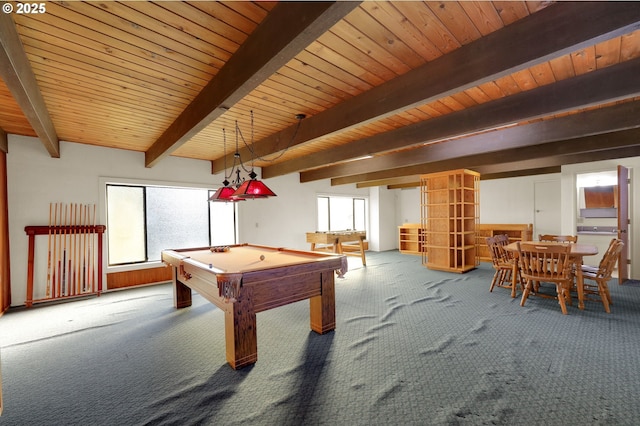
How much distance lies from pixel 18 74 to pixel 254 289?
2324 mm

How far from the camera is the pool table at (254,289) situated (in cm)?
251

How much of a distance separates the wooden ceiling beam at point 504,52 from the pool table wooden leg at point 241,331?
2.11m

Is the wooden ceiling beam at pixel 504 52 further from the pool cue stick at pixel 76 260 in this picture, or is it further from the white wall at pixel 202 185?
the pool cue stick at pixel 76 260

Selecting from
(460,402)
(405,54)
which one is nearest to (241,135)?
(405,54)

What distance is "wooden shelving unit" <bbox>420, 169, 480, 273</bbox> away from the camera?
6.12 m

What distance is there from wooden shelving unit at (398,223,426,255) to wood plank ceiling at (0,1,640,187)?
5207mm

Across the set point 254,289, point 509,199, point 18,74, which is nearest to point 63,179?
point 18,74

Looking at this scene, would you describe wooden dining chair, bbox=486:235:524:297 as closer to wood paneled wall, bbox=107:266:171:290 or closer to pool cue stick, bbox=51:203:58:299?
wood paneled wall, bbox=107:266:171:290

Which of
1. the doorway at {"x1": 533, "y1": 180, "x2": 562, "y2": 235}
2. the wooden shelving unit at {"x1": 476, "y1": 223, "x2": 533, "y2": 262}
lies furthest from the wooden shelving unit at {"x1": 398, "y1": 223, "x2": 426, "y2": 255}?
the doorway at {"x1": 533, "y1": 180, "x2": 562, "y2": 235}

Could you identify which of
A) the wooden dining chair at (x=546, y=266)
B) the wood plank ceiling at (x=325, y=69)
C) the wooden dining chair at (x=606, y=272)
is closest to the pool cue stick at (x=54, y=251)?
the wood plank ceiling at (x=325, y=69)

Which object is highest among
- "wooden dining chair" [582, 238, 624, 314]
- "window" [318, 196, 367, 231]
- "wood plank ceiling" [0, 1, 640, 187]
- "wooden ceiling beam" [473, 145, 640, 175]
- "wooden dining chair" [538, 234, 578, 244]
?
"wood plank ceiling" [0, 1, 640, 187]

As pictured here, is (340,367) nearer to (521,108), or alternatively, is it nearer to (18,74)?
(521,108)

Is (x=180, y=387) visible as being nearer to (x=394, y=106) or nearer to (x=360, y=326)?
(x=360, y=326)

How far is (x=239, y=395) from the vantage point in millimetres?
2117
